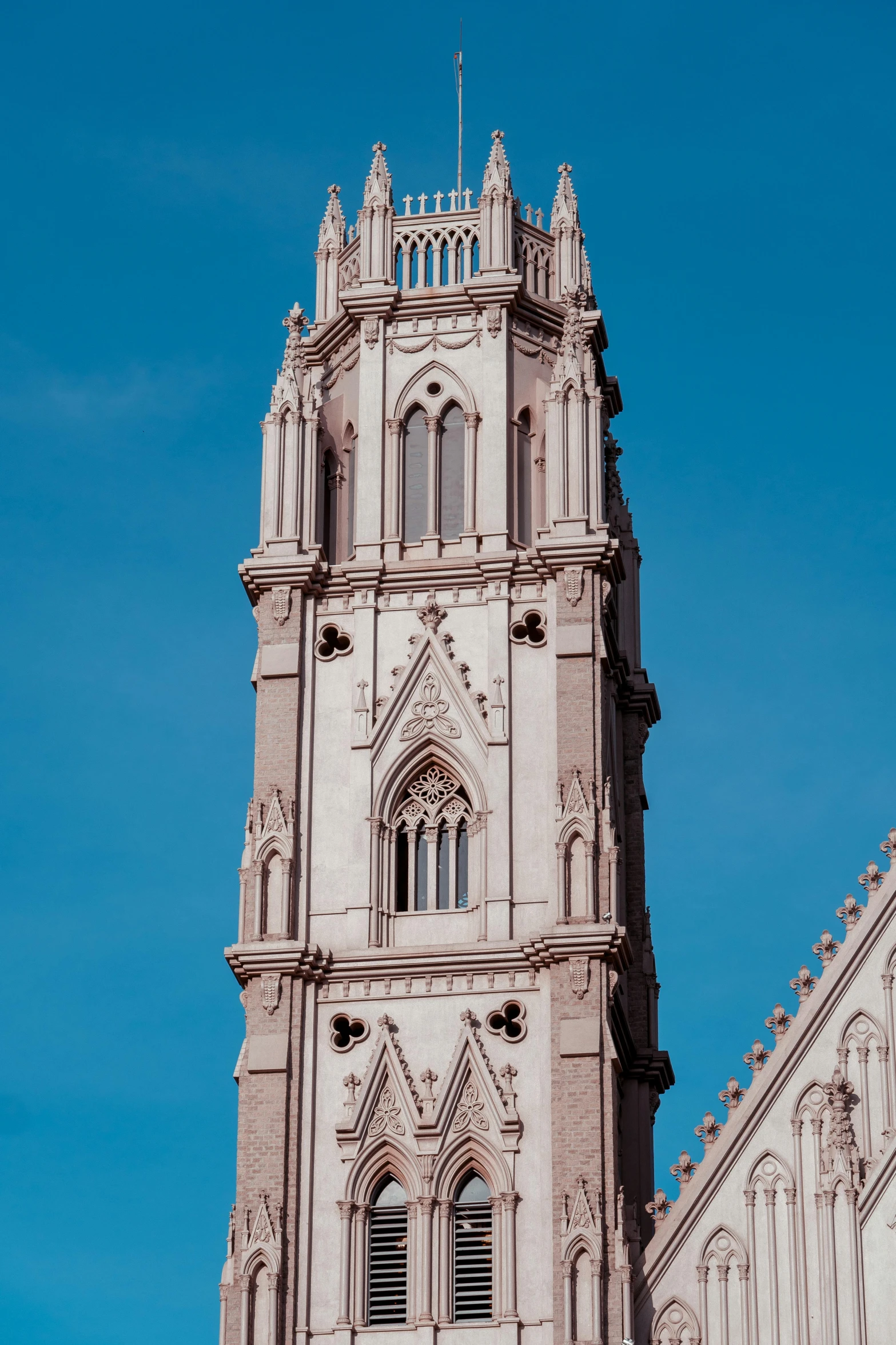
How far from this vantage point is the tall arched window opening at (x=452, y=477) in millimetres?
51625

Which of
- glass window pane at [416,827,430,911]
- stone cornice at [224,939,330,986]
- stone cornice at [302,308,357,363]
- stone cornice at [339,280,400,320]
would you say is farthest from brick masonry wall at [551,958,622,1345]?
stone cornice at [302,308,357,363]

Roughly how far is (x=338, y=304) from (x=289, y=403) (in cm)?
251

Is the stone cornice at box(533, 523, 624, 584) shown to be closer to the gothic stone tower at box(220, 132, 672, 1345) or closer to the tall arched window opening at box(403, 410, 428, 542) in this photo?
the gothic stone tower at box(220, 132, 672, 1345)

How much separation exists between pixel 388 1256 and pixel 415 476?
1255cm

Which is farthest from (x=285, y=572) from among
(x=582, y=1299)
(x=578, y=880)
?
(x=582, y=1299)

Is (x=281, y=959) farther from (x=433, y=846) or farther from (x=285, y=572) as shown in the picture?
(x=285, y=572)

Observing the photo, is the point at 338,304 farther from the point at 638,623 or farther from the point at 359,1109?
the point at 359,1109

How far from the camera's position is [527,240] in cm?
5456

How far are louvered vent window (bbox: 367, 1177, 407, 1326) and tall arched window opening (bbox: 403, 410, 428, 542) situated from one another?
10.5 meters

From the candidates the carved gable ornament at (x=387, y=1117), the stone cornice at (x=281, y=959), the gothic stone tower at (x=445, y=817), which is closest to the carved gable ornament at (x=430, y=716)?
the gothic stone tower at (x=445, y=817)

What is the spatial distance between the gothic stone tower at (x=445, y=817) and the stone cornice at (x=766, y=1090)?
576 millimetres

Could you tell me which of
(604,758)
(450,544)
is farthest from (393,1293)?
(450,544)

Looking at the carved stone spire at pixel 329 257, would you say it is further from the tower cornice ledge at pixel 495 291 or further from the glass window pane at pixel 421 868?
the glass window pane at pixel 421 868

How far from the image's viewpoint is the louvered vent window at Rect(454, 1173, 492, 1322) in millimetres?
45500
